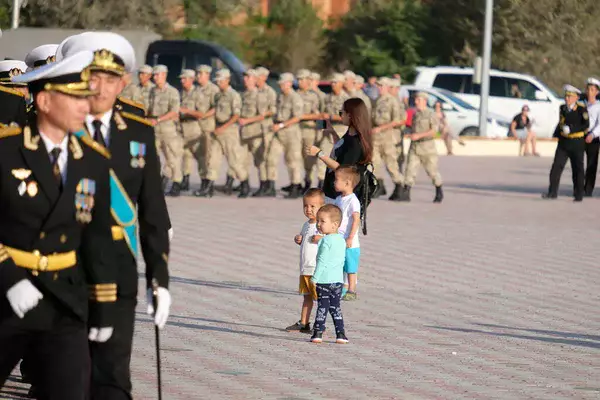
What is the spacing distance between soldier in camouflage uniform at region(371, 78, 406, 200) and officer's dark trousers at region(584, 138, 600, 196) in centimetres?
265

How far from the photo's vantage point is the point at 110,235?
5965 millimetres

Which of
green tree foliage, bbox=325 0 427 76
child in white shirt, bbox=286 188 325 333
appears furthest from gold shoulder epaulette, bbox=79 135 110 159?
green tree foliage, bbox=325 0 427 76

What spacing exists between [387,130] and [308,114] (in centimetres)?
110

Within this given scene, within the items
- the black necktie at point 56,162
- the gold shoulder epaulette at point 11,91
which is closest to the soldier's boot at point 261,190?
the gold shoulder epaulette at point 11,91

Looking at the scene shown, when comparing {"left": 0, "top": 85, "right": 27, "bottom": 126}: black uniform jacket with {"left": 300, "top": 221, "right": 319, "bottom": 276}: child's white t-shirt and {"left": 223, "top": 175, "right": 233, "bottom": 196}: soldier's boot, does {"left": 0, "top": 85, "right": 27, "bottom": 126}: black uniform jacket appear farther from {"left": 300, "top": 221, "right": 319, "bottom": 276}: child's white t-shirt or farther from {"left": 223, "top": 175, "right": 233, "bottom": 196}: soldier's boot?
{"left": 223, "top": 175, "right": 233, "bottom": 196}: soldier's boot

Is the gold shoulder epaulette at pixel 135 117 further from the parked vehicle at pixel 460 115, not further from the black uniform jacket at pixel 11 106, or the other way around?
the parked vehicle at pixel 460 115

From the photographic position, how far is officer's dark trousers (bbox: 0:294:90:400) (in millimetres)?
5609

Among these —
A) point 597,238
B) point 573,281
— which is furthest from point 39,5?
point 573,281

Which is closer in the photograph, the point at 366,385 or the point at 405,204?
the point at 366,385

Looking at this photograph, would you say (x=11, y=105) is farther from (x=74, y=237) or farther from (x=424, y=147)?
(x=424, y=147)

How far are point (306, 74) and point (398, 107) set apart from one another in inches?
54.5

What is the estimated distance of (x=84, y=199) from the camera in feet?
18.9

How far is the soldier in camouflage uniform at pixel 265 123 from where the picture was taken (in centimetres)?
2400

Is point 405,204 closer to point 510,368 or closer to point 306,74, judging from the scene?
point 306,74
